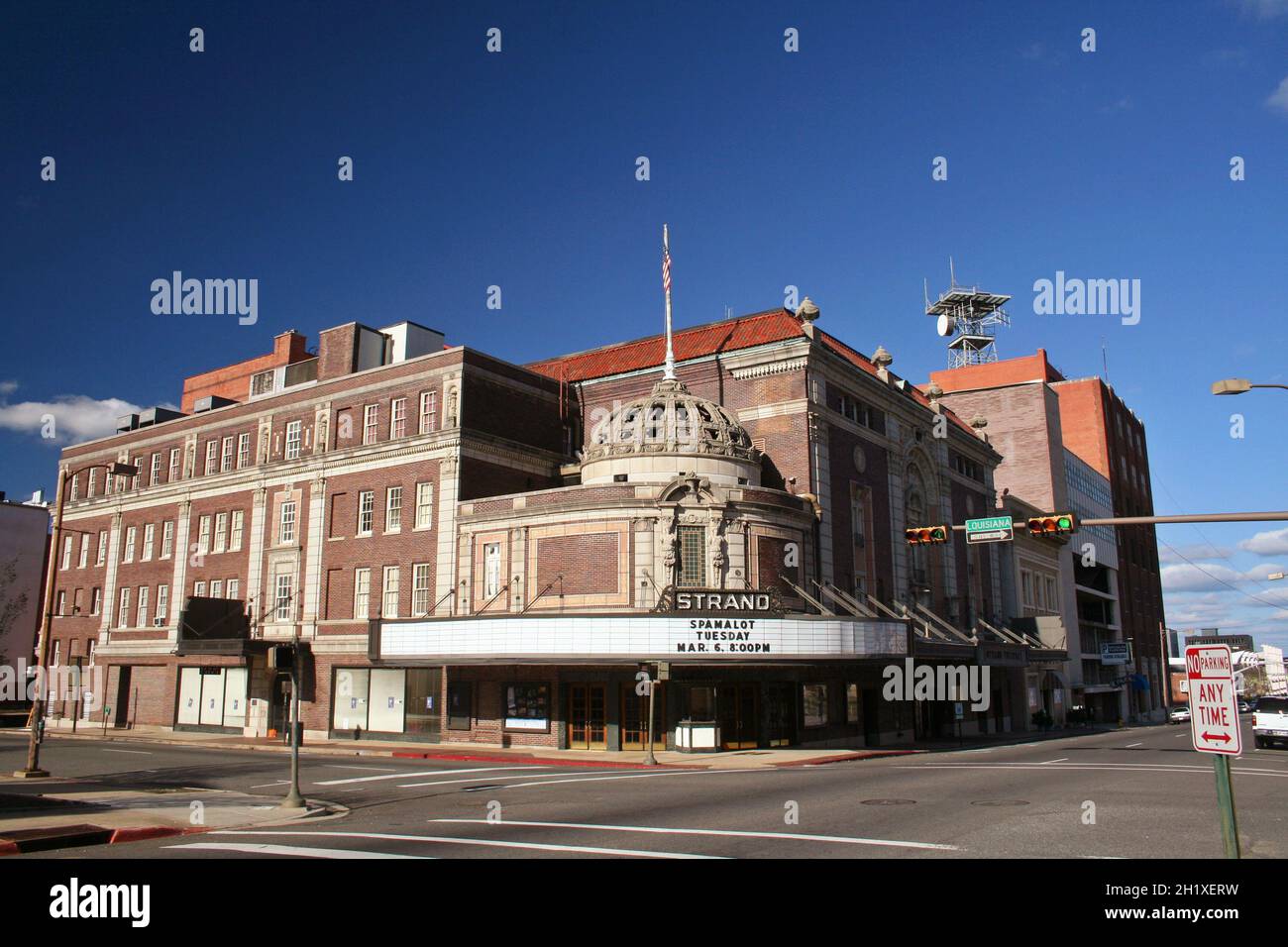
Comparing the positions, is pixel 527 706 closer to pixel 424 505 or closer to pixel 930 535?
pixel 424 505

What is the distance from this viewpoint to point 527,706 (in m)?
38.9

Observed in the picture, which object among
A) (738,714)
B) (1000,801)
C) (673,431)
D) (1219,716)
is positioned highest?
(673,431)

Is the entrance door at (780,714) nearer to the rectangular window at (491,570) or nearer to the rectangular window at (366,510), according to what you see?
the rectangular window at (491,570)

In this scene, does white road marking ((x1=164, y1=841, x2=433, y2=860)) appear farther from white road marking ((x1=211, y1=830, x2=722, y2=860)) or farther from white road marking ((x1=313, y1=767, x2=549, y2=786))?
white road marking ((x1=313, y1=767, x2=549, y2=786))

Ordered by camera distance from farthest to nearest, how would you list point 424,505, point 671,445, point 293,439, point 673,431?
point 293,439, point 424,505, point 673,431, point 671,445

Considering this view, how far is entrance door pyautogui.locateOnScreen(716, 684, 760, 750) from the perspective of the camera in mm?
35781

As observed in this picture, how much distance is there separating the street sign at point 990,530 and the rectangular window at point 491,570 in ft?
64.4

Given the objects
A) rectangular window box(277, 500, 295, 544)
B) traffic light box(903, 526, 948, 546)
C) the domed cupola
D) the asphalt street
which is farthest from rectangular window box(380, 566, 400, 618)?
traffic light box(903, 526, 948, 546)

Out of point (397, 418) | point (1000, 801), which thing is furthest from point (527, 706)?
point (1000, 801)

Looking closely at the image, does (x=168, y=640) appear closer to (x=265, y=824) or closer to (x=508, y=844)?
(x=265, y=824)

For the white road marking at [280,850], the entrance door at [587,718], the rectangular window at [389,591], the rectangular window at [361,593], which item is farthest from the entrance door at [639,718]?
the white road marking at [280,850]

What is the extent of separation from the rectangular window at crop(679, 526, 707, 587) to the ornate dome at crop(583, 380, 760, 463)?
137 inches

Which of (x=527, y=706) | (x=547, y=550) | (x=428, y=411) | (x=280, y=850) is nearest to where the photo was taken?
(x=280, y=850)

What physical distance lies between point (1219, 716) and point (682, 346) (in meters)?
40.4
